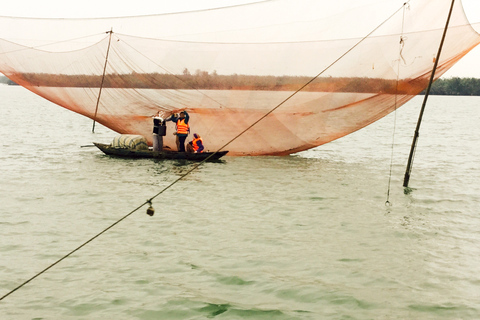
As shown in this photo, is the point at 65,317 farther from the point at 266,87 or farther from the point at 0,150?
the point at 0,150

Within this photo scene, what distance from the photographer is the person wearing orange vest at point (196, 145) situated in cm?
1634

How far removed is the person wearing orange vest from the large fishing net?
15.1 inches

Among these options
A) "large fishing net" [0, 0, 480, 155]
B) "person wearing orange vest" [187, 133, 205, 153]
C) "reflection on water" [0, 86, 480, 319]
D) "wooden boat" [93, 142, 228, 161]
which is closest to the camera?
"reflection on water" [0, 86, 480, 319]

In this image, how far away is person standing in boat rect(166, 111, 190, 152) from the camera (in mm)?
16188

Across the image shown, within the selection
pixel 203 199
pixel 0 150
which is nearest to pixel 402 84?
pixel 203 199

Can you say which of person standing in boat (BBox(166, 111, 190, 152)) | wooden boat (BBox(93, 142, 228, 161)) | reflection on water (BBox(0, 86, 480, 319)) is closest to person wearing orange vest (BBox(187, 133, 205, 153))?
person standing in boat (BBox(166, 111, 190, 152))

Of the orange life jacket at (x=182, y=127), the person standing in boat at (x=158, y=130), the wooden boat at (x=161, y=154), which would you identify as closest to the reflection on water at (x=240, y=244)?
the wooden boat at (x=161, y=154)

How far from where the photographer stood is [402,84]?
14062mm

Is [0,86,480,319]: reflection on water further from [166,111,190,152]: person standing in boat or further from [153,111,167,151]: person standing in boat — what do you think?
[166,111,190,152]: person standing in boat

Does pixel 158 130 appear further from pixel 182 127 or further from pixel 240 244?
pixel 240 244

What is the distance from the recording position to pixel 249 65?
1528cm

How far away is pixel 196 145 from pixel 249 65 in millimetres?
3000

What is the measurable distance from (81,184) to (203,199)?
348cm

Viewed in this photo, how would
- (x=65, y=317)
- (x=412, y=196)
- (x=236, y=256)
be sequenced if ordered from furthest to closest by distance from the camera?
1. (x=412, y=196)
2. (x=236, y=256)
3. (x=65, y=317)
